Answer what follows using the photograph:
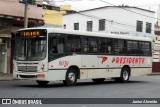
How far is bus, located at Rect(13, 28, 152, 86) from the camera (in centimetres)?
2084

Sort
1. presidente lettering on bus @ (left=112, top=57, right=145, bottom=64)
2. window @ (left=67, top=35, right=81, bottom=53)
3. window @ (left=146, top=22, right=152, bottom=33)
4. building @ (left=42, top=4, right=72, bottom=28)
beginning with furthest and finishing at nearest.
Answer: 1. window @ (left=146, top=22, right=152, bottom=33)
2. building @ (left=42, top=4, right=72, bottom=28)
3. presidente lettering on bus @ (left=112, top=57, right=145, bottom=64)
4. window @ (left=67, top=35, right=81, bottom=53)

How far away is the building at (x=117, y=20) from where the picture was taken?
2138 inches

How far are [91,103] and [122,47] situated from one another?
473 inches


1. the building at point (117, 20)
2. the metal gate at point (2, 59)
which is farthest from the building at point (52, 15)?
the metal gate at point (2, 59)

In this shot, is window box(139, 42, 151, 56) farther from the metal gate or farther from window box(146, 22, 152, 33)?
window box(146, 22, 152, 33)

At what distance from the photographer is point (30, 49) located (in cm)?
2130

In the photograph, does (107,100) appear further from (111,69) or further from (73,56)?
(111,69)

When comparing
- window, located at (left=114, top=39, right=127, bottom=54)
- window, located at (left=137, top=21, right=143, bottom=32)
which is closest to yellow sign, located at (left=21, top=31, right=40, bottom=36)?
window, located at (left=114, top=39, right=127, bottom=54)

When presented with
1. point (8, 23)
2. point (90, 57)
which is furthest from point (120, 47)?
point (8, 23)

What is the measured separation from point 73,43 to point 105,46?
120 inches

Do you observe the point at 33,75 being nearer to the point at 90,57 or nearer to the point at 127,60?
the point at 90,57

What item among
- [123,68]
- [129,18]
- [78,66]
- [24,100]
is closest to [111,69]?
[123,68]

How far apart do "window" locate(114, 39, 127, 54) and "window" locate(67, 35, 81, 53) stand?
144 inches

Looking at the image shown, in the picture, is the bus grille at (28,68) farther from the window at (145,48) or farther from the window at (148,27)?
the window at (148,27)
